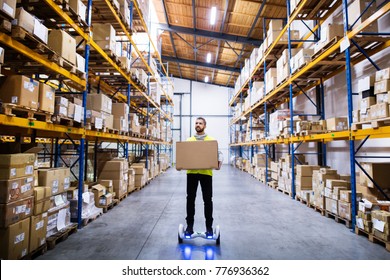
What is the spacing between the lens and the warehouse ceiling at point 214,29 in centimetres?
1102

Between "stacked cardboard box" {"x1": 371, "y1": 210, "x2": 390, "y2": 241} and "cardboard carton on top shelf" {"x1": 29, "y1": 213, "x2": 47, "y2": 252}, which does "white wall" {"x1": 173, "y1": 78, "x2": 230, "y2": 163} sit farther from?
"cardboard carton on top shelf" {"x1": 29, "y1": 213, "x2": 47, "y2": 252}

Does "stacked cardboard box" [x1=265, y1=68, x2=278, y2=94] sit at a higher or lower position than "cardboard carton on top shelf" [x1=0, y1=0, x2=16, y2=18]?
higher

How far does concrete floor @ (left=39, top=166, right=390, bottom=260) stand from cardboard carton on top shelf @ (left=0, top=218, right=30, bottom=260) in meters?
0.40

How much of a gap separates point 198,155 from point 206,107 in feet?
68.3

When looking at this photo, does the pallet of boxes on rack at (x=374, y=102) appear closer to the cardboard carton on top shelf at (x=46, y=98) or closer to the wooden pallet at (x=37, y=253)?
the cardboard carton on top shelf at (x=46, y=98)

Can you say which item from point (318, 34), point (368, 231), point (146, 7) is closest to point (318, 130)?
point (368, 231)

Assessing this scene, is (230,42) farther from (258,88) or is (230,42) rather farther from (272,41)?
(272,41)

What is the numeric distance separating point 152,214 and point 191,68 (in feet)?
57.6

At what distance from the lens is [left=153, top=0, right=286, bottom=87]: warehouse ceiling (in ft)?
36.1

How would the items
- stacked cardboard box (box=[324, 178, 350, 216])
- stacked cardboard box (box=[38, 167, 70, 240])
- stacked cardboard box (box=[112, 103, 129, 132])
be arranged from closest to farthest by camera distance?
stacked cardboard box (box=[38, 167, 70, 240]) < stacked cardboard box (box=[324, 178, 350, 216]) < stacked cardboard box (box=[112, 103, 129, 132])

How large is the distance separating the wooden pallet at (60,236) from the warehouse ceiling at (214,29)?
10.3 meters

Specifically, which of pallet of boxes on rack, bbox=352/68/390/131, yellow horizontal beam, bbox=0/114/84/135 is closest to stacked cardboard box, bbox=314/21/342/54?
pallet of boxes on rack, bbox=352/68/390/131

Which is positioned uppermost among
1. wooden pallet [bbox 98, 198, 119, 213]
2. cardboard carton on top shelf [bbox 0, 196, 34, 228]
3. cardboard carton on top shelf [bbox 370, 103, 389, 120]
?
cardboard carton on top shelf [bbox 370, 103, 389, 120]

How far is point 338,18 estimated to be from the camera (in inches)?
294
